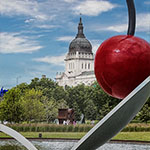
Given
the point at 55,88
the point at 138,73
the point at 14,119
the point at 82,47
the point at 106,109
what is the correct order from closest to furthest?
the point at 138,73
the point at 14,119
the point at 106,109
the point at 55,88
the point at 82,47

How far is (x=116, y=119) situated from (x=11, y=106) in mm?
23900

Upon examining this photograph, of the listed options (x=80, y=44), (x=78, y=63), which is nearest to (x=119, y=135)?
(x=80, y=44)

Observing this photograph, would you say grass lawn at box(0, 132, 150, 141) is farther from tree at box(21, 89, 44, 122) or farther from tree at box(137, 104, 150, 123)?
tree at box(21, 89, 44, 122)

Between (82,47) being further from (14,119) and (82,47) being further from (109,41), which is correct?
(109,41)

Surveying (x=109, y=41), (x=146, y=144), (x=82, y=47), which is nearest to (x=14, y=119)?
(x=146, y=144)

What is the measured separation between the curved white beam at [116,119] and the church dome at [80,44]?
300 ft

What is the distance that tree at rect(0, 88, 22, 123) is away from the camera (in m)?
27.7

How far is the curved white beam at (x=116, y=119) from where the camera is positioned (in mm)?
4496

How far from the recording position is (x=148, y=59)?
5.27m

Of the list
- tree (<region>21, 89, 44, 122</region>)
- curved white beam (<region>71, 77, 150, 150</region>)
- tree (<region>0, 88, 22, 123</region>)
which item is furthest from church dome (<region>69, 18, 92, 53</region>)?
curved white beam (<region>71, 77, 150, 150</region>)

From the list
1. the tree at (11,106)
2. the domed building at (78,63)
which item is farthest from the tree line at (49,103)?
the domed building at (78,63)

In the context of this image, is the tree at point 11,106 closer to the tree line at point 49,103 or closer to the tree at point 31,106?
the tree line at point 49,103

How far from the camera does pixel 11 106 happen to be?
91.8 feet

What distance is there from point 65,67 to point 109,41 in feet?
324
